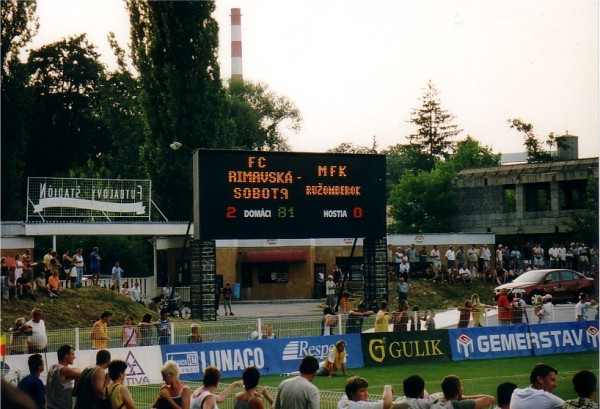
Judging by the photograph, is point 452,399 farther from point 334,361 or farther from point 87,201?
point 87,201

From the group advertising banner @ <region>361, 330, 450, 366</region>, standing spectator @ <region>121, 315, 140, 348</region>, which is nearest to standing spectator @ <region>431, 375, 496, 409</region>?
standing spectator @ <region>121, 315, 140, 348</region>

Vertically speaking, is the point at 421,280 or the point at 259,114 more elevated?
the point at 259,114

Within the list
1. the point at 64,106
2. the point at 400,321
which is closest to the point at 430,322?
the point at 400,321

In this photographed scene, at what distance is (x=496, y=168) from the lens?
2507 inches

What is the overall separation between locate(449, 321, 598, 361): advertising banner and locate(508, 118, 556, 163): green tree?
47919 millimetres

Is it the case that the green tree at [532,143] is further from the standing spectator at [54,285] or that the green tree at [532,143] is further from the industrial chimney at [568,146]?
the standing spectator at [54,285]

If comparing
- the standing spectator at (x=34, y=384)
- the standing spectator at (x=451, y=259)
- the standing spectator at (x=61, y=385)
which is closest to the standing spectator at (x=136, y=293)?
the standing spectator at (x=451, y=259)

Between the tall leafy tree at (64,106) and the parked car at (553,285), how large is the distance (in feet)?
119

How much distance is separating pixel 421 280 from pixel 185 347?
73.5 ft

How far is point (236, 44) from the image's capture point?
86.2 m

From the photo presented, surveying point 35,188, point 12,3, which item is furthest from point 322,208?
point 12,3

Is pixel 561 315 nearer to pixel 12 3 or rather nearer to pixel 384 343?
pixel 384 343

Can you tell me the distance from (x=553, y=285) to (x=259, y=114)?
52.8 m

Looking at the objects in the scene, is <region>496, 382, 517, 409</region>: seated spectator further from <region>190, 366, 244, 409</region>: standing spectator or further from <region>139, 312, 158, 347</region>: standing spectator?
<region>139, 312, 158, 347</region>: standing spectator
